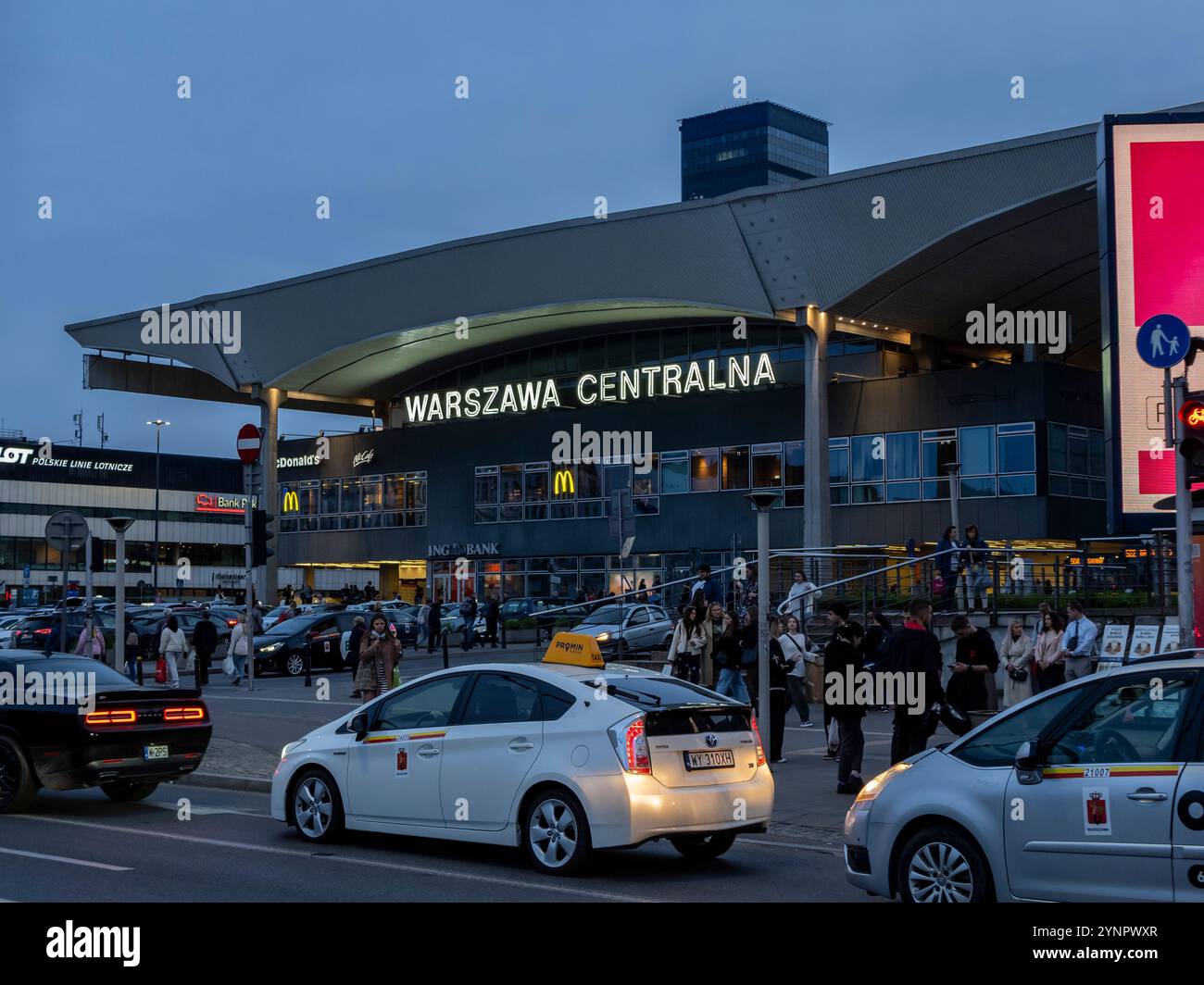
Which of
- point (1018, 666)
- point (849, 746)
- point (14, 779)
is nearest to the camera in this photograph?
point (14, 779)

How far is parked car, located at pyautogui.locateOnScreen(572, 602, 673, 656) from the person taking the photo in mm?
30234

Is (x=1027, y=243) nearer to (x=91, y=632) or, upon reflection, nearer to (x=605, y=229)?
(x=605, y=229)

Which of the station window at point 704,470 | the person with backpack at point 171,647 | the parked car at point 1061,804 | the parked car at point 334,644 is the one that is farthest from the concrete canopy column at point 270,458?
the parked car at point 1061,804

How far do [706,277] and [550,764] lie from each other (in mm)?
35629

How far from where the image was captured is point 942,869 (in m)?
7.89

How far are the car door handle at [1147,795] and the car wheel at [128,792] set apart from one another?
10.6 meters

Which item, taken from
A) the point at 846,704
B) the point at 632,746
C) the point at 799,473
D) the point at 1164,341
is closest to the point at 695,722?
the point at 632,746

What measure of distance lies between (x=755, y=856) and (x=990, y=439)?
35989 millimetres

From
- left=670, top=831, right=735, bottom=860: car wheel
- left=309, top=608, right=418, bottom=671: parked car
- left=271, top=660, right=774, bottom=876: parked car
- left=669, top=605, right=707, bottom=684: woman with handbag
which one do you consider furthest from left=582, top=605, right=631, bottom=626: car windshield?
left=670, top=831, right=735, bottom=860: car wheel

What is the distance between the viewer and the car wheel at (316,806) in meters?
11.6

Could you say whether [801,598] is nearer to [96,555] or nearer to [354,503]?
Result: [96,555]

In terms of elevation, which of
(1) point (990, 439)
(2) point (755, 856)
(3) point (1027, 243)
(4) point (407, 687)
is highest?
(3) point (1027, 243)
